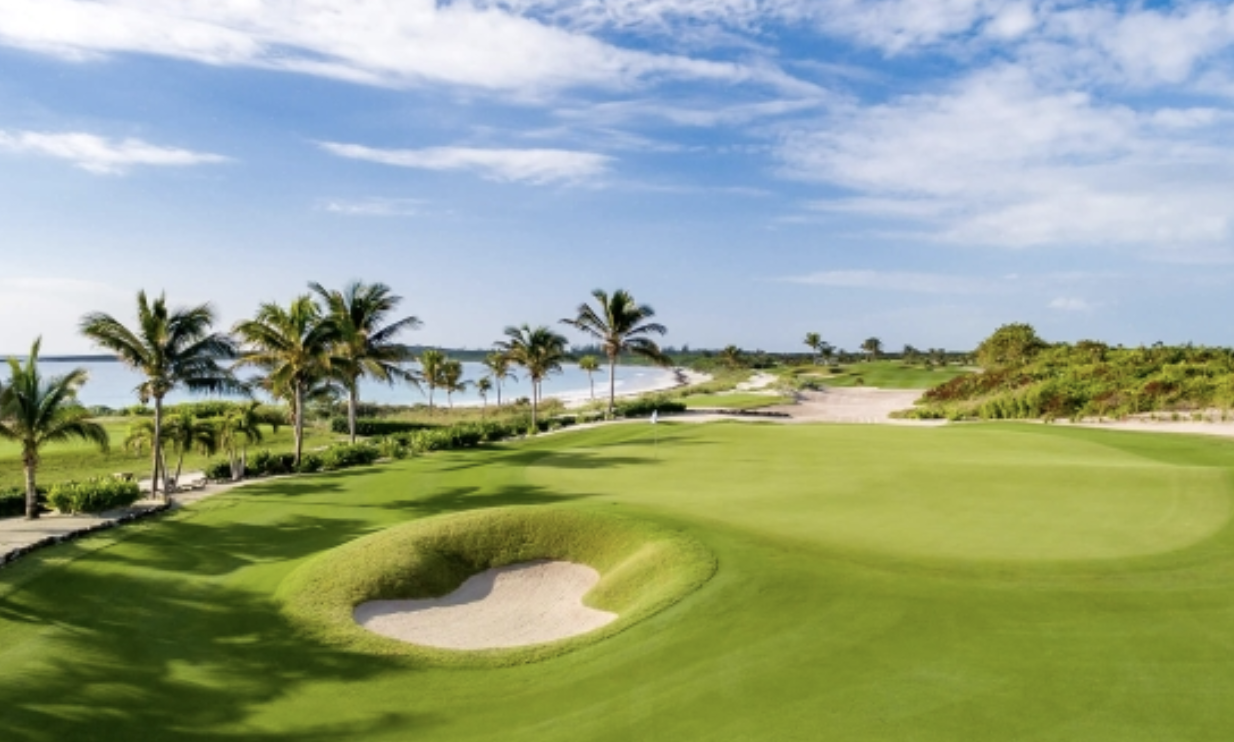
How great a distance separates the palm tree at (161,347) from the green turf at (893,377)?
84.3 m

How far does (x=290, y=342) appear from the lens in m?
32.7

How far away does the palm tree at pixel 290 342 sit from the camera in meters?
32.5

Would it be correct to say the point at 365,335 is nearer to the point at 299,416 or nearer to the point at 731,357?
the point at 299,416

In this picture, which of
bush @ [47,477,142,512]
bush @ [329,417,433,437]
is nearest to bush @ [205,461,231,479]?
bush @ [47,477,142,512]

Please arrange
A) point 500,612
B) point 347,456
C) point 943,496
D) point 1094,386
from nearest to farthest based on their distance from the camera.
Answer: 1. point 500,612
2. point 943,496
3. point 347,456
4. point 1094,386

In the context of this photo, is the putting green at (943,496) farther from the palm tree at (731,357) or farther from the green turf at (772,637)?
the palm tree at (731,357)

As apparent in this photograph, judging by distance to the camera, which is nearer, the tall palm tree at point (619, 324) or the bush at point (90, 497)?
the bush at point (90, 497)

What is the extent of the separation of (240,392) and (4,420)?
846cm

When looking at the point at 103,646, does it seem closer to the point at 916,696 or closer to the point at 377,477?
the point at 916,696

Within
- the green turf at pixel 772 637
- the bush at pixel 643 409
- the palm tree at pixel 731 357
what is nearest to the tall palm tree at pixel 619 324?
the bush at pixel 643 409

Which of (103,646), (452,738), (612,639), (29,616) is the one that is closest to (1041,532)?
(612,639)

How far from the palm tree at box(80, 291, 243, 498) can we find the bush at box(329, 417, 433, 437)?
77.7ft

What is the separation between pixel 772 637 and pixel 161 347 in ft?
77.7

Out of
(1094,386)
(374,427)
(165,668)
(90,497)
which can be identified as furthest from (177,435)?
(1094,386)
